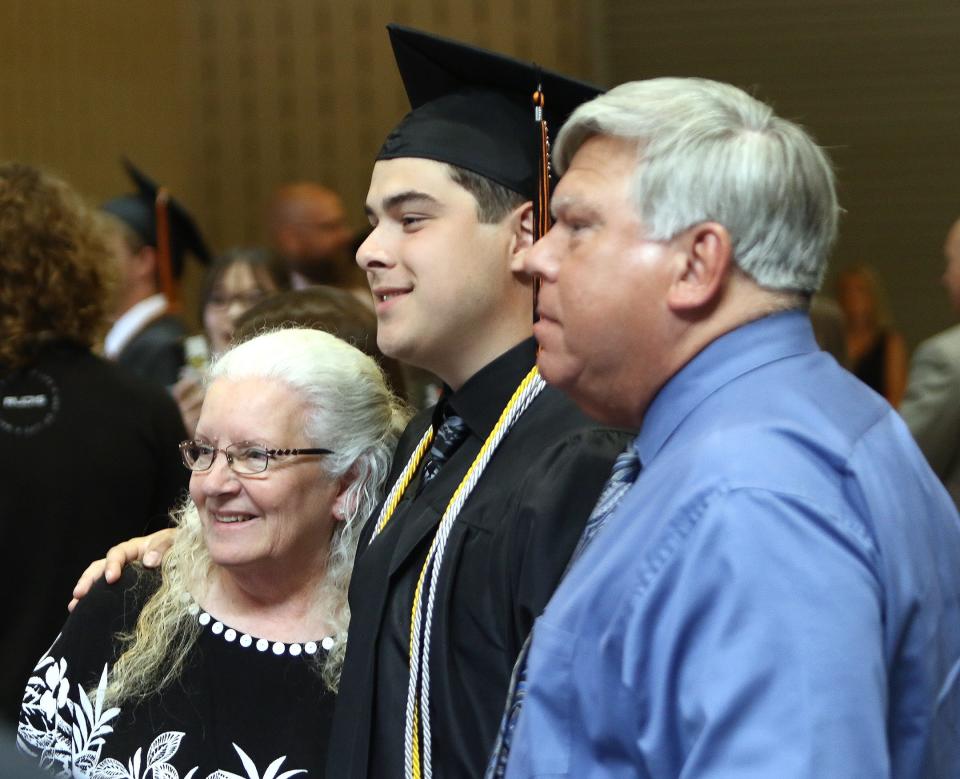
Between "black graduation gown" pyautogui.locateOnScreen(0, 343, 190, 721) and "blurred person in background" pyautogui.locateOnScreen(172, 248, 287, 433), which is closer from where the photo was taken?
"black graduation gown" pyautogui.locateOnScreen(0, 343, 190, 721)

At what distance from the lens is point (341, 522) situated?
231 cm

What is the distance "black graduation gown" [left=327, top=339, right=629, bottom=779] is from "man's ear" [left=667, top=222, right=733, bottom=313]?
427mm

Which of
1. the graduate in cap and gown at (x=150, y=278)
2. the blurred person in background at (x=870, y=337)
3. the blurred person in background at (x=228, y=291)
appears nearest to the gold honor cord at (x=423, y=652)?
the blurred person in background at (x=228, y=291)

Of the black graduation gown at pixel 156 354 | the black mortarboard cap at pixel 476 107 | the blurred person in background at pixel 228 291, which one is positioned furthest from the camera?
the black graduation gown at pixel 156 354

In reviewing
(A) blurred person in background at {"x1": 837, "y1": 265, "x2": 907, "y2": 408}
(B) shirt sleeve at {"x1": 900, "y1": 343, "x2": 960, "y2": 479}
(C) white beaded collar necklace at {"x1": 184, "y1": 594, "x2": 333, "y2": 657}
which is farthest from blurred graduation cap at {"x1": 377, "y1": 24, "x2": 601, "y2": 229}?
(A) blurred person in background at {"x1": 837, "y1": 265, "x2": 907, "y2": 408}

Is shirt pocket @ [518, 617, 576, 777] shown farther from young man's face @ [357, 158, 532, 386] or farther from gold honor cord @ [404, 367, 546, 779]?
young man's face @ [357, 158, 532, 386]

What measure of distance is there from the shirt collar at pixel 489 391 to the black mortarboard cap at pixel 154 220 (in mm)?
3194

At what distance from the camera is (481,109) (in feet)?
7.02

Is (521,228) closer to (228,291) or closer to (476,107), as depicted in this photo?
(476,107)

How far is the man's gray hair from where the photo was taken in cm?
135

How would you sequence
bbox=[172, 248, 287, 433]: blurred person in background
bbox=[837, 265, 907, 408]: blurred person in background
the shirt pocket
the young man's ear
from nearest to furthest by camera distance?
the shirt pocket
bbox=[172, 248, 287, 433]: blurred person in background
the young man's ear
bbox=[837, 265, 907, 408]: blurred person in background

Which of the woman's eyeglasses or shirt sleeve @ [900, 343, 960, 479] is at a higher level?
the woman's eyeglasses

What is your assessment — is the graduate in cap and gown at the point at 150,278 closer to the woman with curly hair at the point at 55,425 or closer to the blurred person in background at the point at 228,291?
the blurred person in background at the point at 228,291

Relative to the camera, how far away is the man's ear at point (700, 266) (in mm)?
1343
